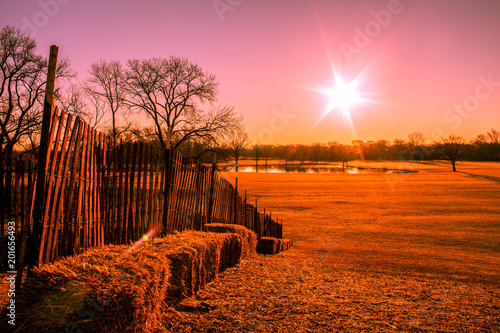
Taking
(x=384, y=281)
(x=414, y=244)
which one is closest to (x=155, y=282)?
(x=384, y=281)

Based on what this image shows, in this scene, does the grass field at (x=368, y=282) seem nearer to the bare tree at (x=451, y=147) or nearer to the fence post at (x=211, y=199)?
the fence post at (x=211, y=199)

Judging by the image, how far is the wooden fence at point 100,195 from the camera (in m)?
3.40

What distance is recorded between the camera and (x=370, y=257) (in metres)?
9.98

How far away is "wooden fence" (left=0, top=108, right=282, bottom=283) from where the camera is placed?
3400 mm

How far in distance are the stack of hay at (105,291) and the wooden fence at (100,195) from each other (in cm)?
52

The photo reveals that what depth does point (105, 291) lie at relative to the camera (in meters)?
2.45

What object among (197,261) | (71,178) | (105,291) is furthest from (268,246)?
(105,291)

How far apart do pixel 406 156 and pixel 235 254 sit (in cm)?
11199

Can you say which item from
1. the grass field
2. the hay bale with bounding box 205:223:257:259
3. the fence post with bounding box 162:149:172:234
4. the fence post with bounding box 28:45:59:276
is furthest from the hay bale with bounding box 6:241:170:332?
the hay bale with bounding box 205:223:257:259

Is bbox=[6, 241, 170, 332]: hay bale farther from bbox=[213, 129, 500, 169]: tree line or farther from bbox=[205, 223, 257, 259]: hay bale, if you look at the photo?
bbox=[213, 129, 500, 169]: tree line

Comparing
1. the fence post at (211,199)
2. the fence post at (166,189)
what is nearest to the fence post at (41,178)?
the fence post at (166,189)

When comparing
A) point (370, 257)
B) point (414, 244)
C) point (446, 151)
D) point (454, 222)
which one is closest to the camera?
point (370, 257)

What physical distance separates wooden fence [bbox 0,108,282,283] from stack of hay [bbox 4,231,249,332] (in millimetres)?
515

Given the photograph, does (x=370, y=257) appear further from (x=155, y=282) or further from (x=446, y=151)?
(x=446, y=151)
